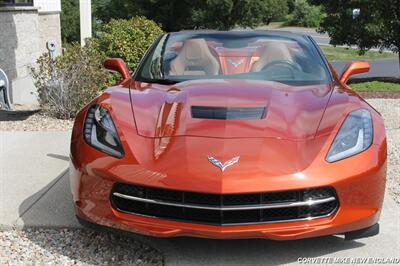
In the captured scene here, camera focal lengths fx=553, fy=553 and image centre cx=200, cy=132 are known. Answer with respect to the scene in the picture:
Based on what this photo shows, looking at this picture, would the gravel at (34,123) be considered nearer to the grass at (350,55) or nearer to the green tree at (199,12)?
the green tree at (199,12)

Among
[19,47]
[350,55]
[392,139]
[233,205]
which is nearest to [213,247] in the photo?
[233,205]

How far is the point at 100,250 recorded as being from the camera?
11.2 ft

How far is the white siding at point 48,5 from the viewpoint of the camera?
13.1 meters

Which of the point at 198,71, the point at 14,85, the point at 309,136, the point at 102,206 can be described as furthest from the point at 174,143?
the point at 14,85

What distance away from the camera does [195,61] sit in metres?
4.58

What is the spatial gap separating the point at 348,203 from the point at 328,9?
12.9 metres

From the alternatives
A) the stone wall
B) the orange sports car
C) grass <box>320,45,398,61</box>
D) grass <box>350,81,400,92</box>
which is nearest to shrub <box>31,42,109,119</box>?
the stone wall

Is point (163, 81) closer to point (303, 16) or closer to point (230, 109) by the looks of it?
point (230, 109)

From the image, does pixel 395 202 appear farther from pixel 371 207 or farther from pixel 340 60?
pixel 340 60

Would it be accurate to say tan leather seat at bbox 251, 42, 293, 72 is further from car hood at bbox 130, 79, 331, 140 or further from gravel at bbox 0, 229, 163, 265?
gravel at bbox 0, 229, 163, 265

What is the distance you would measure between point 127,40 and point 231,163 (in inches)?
329

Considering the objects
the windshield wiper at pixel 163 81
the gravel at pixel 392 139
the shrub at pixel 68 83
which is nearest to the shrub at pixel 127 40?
the shrub at pixel 68 83

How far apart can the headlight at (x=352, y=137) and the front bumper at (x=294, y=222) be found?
0.17 ft

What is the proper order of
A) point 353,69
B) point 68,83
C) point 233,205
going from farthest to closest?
point 68,83, point 353,69, point 233,205
